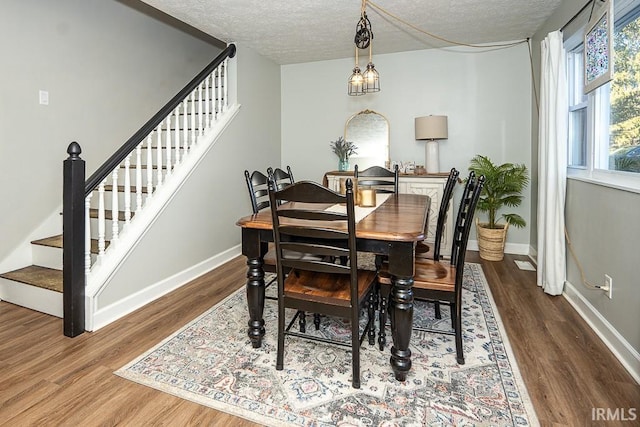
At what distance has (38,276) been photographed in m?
2.80

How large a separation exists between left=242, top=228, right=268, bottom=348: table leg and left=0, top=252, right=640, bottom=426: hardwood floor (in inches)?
21.7

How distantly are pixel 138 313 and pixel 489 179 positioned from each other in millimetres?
3609

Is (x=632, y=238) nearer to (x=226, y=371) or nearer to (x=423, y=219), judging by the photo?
(x=423, y=219)

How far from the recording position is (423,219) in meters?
2.08

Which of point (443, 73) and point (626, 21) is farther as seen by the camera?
point (443, 73)

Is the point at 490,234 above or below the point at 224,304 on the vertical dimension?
above

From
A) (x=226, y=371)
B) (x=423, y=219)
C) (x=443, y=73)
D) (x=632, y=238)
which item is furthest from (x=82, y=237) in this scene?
(x=443, y=73)

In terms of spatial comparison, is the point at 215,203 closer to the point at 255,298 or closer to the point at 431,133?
the point at 255,298

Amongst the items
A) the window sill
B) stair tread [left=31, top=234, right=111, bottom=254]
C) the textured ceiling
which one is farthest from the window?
stair tread [left=31, top=234, right=111, bottom=254]

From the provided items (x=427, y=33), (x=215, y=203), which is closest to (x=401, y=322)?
(x=215, y=203)

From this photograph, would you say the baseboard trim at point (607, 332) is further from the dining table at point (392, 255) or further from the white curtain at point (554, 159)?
the dining table at point (392, 255)

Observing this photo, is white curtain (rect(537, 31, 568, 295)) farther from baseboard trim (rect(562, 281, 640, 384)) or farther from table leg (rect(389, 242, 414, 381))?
table leg (rect(389, 242, 414, 381))

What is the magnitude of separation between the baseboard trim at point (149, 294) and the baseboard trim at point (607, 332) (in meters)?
3.15

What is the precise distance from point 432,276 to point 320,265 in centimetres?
69
